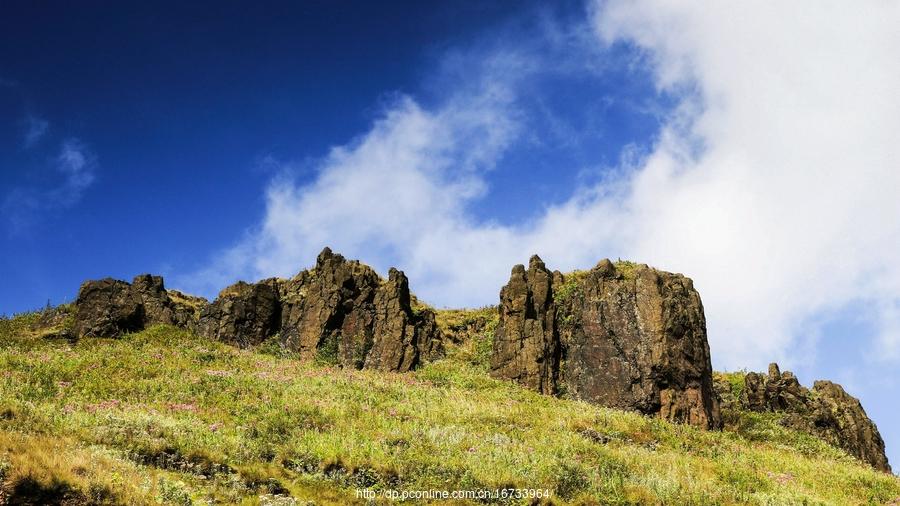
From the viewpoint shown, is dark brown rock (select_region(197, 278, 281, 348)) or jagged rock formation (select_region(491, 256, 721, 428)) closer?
jagged rock formation (select_region(491, 256, 721, 428))

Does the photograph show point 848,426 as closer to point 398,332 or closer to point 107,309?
point 398,332

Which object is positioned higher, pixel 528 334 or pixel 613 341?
pixel 528 334

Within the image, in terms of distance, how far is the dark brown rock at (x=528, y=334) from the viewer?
39.5 meters

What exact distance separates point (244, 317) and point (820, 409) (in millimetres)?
42430

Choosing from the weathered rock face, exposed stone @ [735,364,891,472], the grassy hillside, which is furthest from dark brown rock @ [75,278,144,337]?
exposed stone @ [735,364,891,472]

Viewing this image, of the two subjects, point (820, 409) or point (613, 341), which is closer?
point (613, 341)

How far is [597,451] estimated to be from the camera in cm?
2503

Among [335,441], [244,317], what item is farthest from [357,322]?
[335,441]

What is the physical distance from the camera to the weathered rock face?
142ft

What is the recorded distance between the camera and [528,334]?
4094cm

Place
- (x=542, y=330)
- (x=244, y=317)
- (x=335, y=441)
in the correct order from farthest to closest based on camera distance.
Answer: (x=244, y=317)
(x=542, y=330)
(x=335, y=441)

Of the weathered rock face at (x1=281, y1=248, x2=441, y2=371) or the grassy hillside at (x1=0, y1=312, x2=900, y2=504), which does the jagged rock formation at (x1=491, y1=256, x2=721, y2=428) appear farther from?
the weathered rock face at (x1=281, y1=248, x2=441, y2=371)

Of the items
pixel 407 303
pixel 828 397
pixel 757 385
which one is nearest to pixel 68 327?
pixel 407 303

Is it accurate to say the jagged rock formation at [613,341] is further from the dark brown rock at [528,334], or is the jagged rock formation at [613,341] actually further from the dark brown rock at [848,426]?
the dark brown rock at [848,426]
